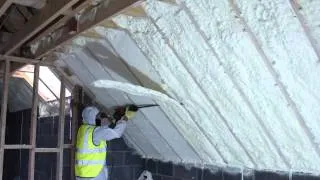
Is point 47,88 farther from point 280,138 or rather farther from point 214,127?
point 280,138

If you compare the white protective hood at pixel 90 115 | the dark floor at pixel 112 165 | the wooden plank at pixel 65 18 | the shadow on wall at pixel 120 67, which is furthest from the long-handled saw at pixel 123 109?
the wooden plank at pixel 65 18

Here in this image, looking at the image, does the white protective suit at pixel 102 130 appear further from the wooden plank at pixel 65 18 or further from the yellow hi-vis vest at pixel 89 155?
the wooden plank at pixel 65 18

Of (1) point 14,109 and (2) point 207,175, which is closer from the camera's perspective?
(2) point 207,175

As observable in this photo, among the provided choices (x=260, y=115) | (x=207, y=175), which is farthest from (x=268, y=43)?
(x=207, y=175)

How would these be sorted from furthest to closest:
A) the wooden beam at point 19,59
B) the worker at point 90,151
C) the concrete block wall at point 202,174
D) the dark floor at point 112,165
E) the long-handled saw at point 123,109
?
the wooden beam at point 19,59 → the worker at point 90,151 → the long-handled saw at point 123,109 → the dark floor at point 112,165 → the concrete block wall at point 202,174

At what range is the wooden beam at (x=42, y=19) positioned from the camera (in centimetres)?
285

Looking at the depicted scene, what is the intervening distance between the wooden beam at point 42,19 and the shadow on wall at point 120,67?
54cm

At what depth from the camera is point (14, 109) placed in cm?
695

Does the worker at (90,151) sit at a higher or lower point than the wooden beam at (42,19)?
lower

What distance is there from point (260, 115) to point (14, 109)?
5.23m

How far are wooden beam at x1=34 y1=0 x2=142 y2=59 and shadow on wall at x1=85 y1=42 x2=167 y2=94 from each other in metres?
0.27

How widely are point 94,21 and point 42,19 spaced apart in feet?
1.65

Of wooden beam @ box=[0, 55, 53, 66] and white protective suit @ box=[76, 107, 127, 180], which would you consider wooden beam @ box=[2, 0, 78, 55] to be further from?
white protective suit @ box=[76, 107, 127, 180]

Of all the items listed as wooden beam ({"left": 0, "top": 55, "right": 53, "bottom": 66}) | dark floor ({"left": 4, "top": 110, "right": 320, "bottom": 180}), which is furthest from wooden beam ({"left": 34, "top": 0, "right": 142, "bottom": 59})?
dark floor ({"left": 4, "top": 110, "right": 320, "bottom": 180})
